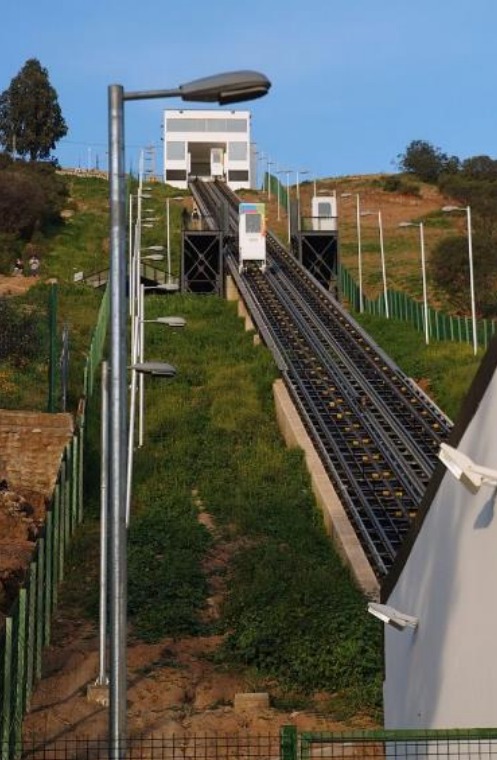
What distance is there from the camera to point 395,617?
15.3 meters

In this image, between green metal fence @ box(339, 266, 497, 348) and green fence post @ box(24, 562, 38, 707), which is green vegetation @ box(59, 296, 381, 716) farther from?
green metal fence @ box(339, 266, 497, 348)

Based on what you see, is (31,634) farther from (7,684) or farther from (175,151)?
(175,151)

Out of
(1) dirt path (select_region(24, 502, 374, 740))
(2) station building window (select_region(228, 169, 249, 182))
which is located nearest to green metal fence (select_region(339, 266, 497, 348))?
(1) dirt path (select_region(24, 502, 374, 740))

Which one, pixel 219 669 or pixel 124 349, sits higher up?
pixel 124 349

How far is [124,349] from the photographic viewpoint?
1151 cm

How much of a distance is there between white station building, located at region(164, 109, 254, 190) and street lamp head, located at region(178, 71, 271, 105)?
92406 millimetres

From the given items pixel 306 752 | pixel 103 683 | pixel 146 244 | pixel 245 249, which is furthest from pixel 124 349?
pixel 146 244

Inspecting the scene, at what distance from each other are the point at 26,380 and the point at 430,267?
3692cm

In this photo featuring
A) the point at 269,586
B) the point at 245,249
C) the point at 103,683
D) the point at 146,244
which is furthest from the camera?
the point at 146,244

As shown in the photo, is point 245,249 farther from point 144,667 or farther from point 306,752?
point 306,752

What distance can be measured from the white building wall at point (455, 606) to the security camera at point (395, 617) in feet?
0.31

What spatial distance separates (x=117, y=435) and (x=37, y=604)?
997 cm

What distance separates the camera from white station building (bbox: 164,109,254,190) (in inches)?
4075

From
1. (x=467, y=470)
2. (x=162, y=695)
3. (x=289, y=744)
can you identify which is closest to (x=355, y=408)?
(x=162, y=695)
